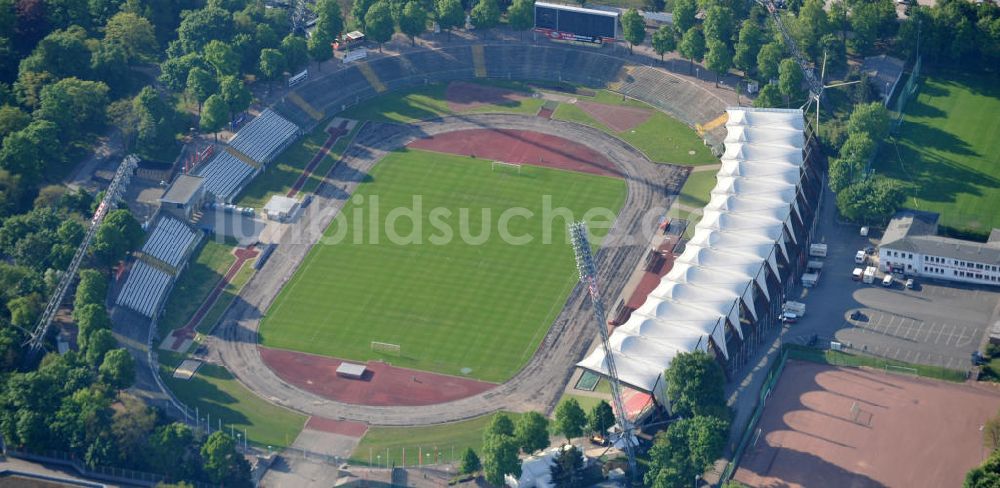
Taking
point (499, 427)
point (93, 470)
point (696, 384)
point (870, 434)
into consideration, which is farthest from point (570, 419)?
point (93, 470)

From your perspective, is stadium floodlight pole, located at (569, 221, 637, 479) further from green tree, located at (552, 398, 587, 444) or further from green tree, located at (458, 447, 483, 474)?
green tree, located at (458, 447, 483, 474)

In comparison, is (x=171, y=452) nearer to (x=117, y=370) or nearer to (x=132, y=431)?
(x=132, y=431)

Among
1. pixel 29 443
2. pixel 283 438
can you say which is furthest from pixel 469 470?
pixel 29 443

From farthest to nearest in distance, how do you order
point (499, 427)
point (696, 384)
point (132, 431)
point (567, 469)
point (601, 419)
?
1. point (601, 419)
2. point (696, 384)
3. point (132, 431)
4. point (499, 427)
5. point (567, 469)

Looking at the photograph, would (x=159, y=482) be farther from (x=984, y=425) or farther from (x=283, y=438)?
(x=984, y=425)

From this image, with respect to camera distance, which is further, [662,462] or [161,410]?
[161,410]

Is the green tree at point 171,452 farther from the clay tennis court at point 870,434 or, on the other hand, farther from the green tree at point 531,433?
the clay tennis court at point 870,434

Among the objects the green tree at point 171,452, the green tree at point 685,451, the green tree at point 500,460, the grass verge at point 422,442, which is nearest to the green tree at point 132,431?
the green tree at point 171,452
